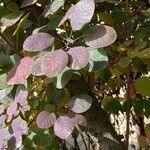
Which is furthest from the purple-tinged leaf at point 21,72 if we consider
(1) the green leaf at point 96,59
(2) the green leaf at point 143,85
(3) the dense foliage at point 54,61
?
(2) the green leaf at point 143,85

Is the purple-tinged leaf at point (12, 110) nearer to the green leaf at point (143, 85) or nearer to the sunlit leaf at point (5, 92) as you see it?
the sunlit leaf at point (5, 92)

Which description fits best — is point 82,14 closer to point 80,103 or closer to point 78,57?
point 78,57

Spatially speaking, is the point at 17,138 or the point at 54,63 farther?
the point at 17,138

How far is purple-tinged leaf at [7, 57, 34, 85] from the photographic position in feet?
2.21

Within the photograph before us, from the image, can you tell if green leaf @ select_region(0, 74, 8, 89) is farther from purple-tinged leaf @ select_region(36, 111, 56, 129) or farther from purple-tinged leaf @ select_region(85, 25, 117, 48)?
purple-tinged leaf @ select_region(85, 25, 117, 48)

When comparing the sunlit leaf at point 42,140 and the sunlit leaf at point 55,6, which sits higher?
the sunlit leaf at point 55,6

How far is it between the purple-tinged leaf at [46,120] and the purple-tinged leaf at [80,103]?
0.04m

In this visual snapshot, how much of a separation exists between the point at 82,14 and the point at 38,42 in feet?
0.28

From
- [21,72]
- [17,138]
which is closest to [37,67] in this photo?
[21,72]

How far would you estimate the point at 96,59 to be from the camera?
2.25 feet

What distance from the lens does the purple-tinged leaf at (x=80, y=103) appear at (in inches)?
28.7

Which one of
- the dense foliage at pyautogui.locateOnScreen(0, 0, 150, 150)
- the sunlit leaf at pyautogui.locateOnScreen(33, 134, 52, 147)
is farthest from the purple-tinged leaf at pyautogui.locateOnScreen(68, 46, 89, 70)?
the sunlit leaf at pyautogui.locateOnScreen(33, 134, 52, 147)

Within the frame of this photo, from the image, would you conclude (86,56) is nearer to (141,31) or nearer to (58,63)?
(58,63)

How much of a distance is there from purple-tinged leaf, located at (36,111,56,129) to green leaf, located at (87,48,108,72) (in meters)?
0.11
